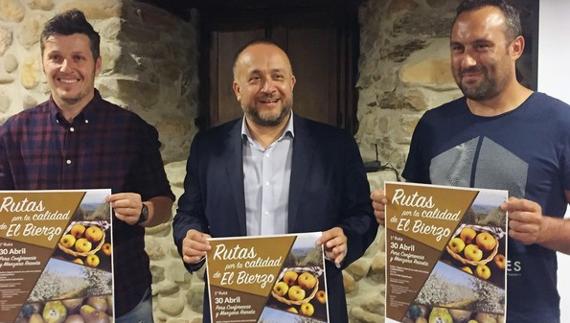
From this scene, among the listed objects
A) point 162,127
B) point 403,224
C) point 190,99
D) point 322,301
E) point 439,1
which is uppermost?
point 439,1

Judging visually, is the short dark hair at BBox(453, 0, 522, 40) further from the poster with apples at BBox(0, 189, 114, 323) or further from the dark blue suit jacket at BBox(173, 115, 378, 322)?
the poster with apples at BBox(0, 189, 114, 323)

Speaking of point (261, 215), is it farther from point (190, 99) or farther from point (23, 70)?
point (23, 70)

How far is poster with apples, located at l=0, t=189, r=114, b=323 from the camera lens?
1599 mm

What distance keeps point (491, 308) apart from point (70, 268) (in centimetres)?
126

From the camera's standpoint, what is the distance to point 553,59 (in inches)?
63.5

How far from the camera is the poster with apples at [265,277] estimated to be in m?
1.54

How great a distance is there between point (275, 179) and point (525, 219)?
72 cm

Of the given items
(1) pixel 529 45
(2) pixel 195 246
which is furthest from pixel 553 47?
(2) pixel 195 246

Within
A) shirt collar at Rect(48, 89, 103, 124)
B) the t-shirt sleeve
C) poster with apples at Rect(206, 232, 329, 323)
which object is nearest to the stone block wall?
the t-shirt sleeve

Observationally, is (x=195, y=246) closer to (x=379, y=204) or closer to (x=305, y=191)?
(x=305, y=191)

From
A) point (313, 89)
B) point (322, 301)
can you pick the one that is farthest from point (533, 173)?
point (313, 89)

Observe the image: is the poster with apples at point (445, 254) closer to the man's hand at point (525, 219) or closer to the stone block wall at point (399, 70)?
the man's hand at point (525, 219)

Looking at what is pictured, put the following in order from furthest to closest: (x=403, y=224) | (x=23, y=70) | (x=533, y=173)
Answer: (x=23, y=70)
(x=403, y=224)
(x=533, y=173)

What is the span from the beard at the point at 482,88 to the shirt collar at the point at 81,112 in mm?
1169
